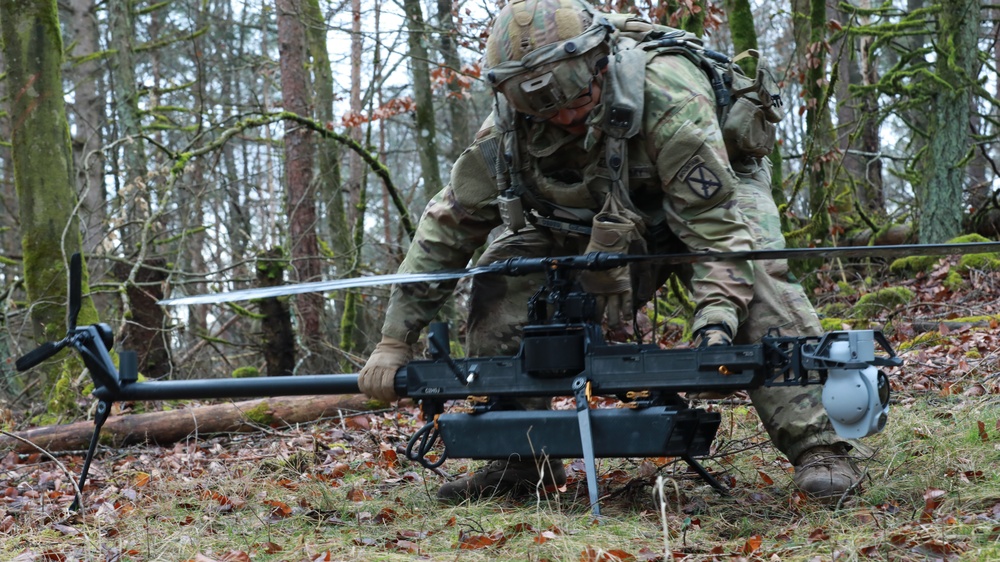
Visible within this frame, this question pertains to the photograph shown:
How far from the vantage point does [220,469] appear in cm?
538

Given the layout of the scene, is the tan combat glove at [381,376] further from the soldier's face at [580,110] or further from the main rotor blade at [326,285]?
the soldier's face at [580,110]

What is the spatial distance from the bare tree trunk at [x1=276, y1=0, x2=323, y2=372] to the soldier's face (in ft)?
17.1

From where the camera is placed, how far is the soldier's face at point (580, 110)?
3.91m

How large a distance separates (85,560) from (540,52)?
2.57 m

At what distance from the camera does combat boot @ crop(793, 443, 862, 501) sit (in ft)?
12.2

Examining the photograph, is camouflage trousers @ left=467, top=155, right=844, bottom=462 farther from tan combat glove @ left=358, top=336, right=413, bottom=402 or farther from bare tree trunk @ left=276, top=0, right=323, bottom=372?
bare tree trunk @ left=276, top=0, right=323, bottom=372

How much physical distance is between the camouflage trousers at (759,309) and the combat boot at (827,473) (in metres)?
0.04

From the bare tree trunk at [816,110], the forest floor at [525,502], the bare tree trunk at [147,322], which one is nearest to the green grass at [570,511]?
the forest floor at [525,502]

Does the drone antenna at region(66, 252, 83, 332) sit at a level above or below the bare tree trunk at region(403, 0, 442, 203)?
below

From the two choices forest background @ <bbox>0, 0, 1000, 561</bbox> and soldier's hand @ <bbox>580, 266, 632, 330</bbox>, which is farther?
soldier's hand @ <bbox>580, 266, 632, 330</bbox>

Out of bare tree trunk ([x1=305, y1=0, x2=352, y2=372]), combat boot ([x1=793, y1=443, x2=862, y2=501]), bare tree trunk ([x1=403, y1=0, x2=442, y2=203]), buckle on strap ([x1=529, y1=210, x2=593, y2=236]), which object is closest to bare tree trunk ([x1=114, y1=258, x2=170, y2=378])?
bare tree trunk ([x1=305, y1=0, x2=352, y2=372])

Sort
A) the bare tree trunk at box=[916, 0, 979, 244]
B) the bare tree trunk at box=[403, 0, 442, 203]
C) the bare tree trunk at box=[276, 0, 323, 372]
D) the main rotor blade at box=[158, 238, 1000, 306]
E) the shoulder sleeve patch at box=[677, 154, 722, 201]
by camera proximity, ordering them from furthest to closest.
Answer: the bare tree trunk at box=[403, 0, 442, 203] < the bare tree trunk at box=[276, 0, 323, 372] < the bare tree trunk at box=[916, 0, 979, 244] < the shoulder sleeve patch at box=[677, 154, 722, 201] < the main rotor blade at box=[158, 238, 1000, 306]

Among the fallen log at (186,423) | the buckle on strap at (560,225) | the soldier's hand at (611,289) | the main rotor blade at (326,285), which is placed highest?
the buckle on strap at (560,225)

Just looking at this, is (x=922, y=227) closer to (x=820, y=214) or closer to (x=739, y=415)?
(x=820, y=214)
